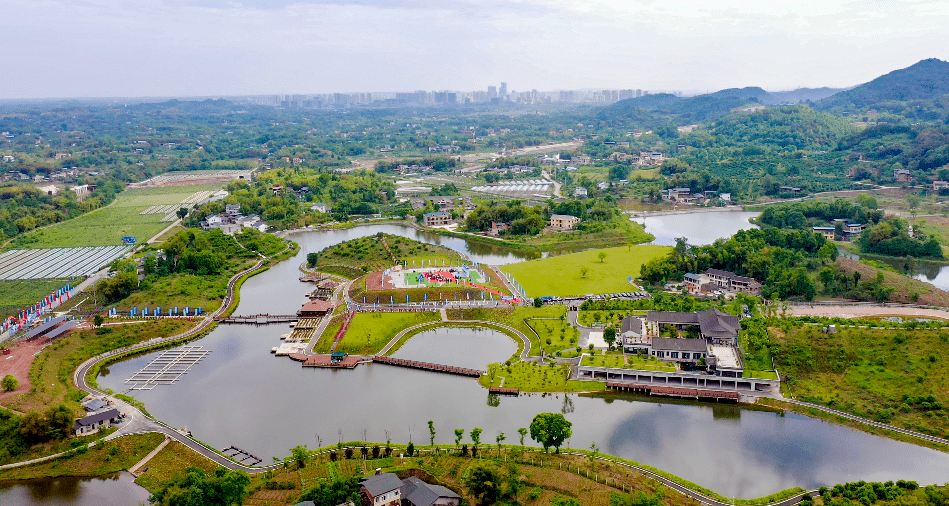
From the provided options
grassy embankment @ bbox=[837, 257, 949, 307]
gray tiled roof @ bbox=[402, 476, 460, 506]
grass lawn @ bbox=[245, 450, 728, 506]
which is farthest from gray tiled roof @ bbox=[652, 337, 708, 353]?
grassy embankment @ bbox=[837, 257, 949, 307]

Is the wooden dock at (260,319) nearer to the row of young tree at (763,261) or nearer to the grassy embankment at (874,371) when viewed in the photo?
the row of young tree at (763,261)

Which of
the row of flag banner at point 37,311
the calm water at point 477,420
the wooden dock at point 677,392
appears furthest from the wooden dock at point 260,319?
the wooden dock at point 677,392

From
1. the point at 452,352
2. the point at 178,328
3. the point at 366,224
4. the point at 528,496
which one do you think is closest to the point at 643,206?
the point at 366,224

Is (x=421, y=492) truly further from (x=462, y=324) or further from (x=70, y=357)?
(x=70, y=357)

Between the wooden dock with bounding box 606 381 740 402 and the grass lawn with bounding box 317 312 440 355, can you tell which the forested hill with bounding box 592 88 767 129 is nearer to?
the grass lawn with bounding box 317 312 440 355

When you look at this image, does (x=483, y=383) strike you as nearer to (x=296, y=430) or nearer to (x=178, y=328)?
(x=296, y=430)

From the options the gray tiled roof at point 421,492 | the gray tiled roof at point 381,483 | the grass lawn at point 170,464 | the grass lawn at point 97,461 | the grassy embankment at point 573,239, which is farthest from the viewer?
the grassy embankment at point 573,239
